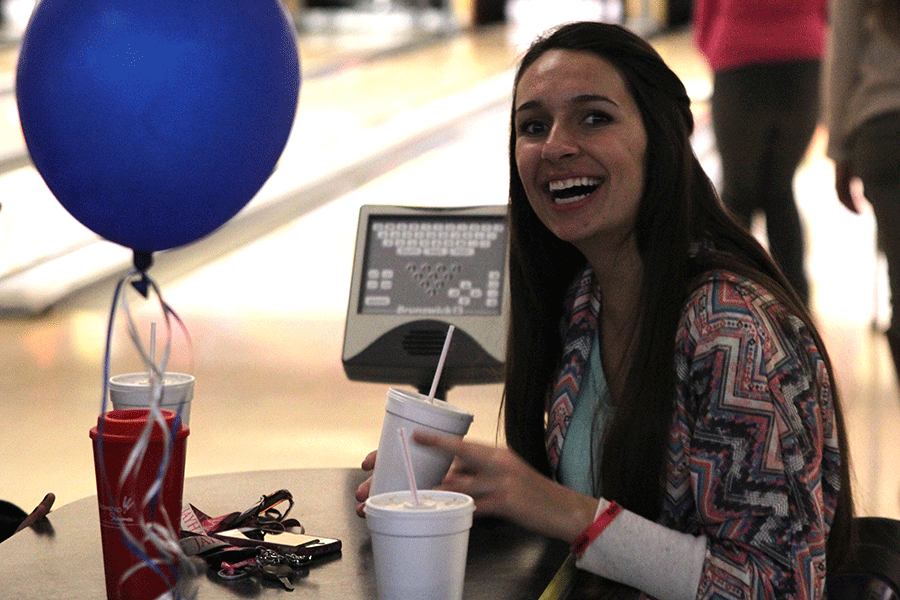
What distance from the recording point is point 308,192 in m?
7.64

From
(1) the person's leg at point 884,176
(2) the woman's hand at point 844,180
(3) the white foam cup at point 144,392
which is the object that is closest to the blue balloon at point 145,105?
(3) the white foam cup at point 144,392

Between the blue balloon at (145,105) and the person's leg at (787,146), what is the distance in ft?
10.2

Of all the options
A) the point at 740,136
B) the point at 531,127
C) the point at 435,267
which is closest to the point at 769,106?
the point at 740,136

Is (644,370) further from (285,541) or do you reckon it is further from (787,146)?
(787,146)

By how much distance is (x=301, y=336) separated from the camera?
485cm

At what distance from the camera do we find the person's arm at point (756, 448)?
1.28m

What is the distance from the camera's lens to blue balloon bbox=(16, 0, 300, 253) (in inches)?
46.3

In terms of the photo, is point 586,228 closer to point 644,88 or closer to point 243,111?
point 644,88

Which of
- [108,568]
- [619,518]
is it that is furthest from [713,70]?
[108,568]

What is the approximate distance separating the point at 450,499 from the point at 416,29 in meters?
15.8

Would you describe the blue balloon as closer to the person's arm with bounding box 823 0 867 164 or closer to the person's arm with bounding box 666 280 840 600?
the person's arm with bounding box 666 280 840 600

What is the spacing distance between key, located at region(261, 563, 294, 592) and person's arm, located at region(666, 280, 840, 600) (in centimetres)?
43

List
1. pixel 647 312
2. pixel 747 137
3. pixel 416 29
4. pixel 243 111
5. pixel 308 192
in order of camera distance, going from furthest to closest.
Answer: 1. pixel 416 29
2. pixel 308 192
3. pixel 747 137
4. pixel 647 312
5. pixel 243 111

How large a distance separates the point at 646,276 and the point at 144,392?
1.95ft
